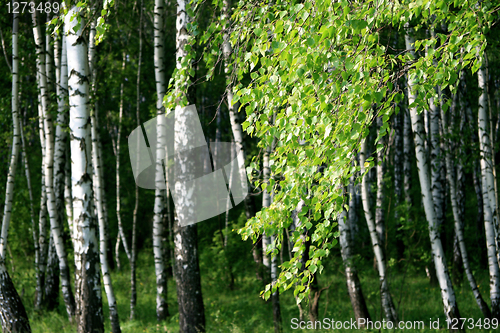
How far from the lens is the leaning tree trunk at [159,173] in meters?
6.77

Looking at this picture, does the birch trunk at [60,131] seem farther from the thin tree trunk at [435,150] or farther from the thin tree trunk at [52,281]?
the thin tree trunk at [435,150]

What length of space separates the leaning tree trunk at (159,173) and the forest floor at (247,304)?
2.08 feet

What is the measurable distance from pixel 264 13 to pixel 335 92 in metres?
1.11

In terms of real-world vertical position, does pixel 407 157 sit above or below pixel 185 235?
above

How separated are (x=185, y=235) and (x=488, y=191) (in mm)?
4685

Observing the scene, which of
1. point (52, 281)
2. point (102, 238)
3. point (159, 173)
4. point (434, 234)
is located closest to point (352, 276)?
point (434, 234)

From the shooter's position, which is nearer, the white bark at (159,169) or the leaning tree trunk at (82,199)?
the leaning tree trunk at (82,199)

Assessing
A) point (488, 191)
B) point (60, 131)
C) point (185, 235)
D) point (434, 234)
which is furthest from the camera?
point (60, 131)

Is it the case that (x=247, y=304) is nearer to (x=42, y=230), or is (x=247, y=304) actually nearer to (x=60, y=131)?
(x=42, y=230)

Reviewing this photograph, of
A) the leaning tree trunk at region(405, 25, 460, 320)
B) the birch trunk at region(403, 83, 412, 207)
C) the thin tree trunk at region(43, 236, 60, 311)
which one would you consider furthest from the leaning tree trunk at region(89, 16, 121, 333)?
the birch trunk at region(403, 83, 412, 207)

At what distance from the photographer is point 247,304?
29.6 feet

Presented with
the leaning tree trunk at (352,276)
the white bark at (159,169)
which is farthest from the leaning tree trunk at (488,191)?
the white bark at (159,169)

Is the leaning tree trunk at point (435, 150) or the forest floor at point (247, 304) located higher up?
the leaning tree trunk at point (435, 150)

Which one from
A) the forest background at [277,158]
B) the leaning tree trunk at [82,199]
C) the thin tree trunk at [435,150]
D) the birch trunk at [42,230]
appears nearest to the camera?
the forest background at [277,158]
